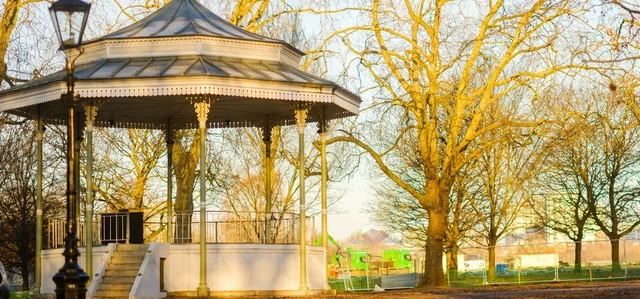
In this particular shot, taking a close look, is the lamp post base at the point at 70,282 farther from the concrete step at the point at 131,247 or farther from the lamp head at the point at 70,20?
the concrete step at the point at 131,247

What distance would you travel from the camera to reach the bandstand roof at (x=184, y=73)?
90.2ft

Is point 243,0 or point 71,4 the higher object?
point 243,0

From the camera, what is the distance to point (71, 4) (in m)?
16.1

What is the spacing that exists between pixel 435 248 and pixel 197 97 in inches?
589

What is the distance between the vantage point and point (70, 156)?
15.9 m

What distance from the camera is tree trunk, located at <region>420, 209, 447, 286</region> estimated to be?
39.9 m

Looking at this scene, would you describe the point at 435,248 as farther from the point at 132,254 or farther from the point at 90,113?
the point at 90,113

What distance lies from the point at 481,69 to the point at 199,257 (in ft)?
48.5

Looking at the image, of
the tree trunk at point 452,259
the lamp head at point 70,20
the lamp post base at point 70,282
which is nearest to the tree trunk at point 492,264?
the tree trunk at point 452,259

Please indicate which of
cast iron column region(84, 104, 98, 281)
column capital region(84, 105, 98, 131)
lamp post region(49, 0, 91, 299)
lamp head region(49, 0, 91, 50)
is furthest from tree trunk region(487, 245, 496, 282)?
lamp head region(49, 0, 91, 50)

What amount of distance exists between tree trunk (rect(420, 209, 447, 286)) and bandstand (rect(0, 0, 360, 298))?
31.7 ft

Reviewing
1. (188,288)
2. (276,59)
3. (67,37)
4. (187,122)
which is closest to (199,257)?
(188,288)

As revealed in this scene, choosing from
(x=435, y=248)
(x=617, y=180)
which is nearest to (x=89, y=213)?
(x=435, y=248)

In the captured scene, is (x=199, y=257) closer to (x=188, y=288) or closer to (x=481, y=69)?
(x=188, y=288)
